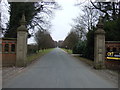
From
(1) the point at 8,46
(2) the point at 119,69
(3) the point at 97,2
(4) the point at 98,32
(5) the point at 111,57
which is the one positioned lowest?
(2) the point at 119,69

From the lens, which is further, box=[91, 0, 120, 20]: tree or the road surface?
box=[91, 0, 120, 20]: tree

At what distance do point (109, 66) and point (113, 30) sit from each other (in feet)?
10.5

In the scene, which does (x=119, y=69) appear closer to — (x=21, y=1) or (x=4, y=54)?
(x=4, y=54)

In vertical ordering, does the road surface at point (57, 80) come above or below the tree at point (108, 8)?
below

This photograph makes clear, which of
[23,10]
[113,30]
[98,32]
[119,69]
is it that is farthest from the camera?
[23,10]

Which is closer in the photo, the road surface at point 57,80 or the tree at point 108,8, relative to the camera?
the road surface at point 57,80

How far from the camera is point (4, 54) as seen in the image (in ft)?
43.9

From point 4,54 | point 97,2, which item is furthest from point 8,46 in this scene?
point 97,2

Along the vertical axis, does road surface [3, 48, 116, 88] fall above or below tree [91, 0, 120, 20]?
below

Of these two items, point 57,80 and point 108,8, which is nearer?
point 57,80

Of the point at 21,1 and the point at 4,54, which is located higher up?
the point at 21,1

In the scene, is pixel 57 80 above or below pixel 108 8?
below

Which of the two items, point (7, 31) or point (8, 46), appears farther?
point (7, 31)

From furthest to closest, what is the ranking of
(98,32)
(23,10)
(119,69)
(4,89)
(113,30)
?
(23,10)
(113,30)
(98,32)
(119,69)
(4,89)
